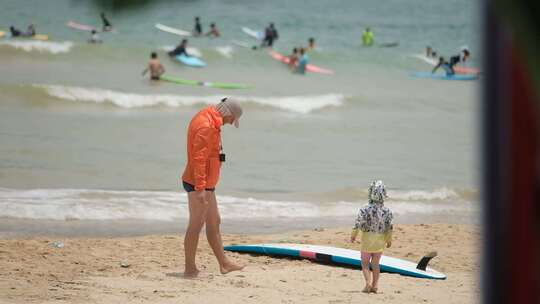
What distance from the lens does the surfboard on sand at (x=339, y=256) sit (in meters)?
7.96

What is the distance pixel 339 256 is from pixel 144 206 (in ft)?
12.1

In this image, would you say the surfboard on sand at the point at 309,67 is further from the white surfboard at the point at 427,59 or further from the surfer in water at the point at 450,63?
the white surfboard at the point at 427,59

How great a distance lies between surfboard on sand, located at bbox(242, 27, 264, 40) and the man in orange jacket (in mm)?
37360

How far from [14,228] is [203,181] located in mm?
3483

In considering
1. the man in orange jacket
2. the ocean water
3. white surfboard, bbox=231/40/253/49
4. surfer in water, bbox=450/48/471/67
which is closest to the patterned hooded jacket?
the man in orange jacket

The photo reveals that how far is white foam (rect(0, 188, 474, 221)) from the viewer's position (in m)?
10.8

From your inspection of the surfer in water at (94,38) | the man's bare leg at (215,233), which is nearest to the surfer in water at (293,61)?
the surfer in water at (94,38)

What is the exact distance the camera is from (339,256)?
27.2 ft

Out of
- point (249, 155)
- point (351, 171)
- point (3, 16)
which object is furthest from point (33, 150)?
point (3, 16)

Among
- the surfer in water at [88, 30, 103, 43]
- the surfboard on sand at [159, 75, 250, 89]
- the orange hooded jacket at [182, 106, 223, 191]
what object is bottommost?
the orange hooded jacket at [182, 106, 223, 191]

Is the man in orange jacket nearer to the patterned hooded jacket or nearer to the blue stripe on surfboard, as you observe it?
the patterned hooded jacket

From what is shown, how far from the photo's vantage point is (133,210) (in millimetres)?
11133

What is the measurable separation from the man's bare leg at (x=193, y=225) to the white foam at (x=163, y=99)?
692 inches

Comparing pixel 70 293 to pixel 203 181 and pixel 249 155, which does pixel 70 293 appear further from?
pixel 249 155
